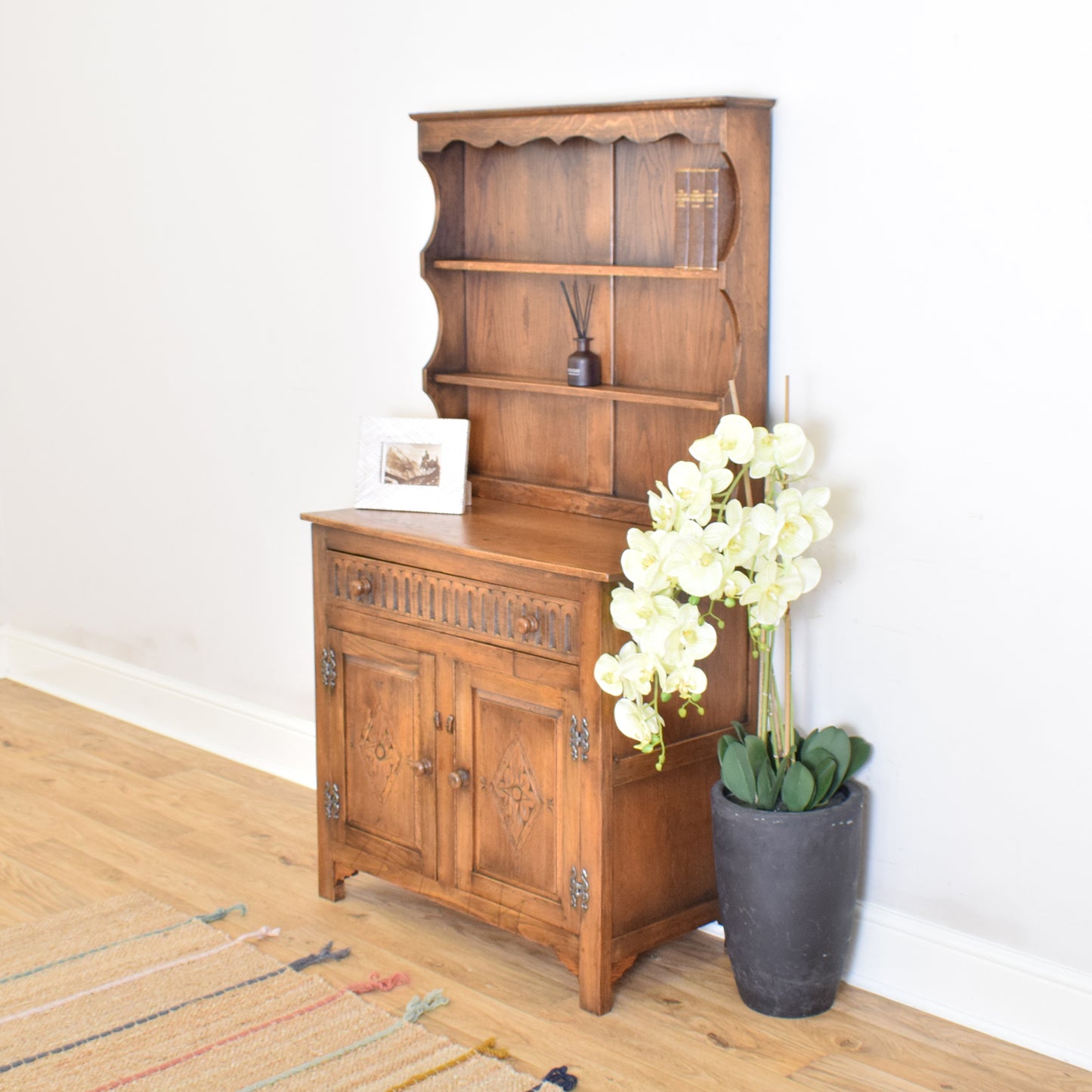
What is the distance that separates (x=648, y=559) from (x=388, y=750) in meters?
0.95

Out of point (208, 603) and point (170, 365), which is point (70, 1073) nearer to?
point (208, 603)

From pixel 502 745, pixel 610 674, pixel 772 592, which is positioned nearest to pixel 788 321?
pixel 772 592

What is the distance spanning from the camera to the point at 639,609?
2.58 metres

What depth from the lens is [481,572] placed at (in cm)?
294

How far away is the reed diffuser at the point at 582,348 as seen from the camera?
3.18 m

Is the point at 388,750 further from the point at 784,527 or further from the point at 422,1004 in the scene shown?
the point at 784,527

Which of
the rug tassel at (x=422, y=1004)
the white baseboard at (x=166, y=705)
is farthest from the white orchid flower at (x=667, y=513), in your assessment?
the white baseboard at (x=166, y=705)

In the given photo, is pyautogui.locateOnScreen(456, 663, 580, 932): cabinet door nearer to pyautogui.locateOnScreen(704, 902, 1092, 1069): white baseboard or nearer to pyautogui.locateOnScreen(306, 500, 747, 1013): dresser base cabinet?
pyautogui.locateOnScreen(306, 500, 747, 1013): dresser base cabinet

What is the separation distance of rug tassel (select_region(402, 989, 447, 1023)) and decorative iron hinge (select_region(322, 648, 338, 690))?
774 mm

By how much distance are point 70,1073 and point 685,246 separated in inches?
78.6

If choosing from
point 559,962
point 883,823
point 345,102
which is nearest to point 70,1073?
point 559,962

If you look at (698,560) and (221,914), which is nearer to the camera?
(698,560)

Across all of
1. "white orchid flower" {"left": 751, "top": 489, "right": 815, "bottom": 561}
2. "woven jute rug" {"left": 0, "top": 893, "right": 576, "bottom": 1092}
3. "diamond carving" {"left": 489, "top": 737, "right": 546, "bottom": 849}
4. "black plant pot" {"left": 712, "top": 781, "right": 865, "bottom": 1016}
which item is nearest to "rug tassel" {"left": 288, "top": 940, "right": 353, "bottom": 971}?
"woven jute rug" {"left": 0, "top": 893, "right": 576, "bottom": 1092}

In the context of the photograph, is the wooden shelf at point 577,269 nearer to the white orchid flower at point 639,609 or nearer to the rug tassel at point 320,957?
the white orchid flower at point 639,609
